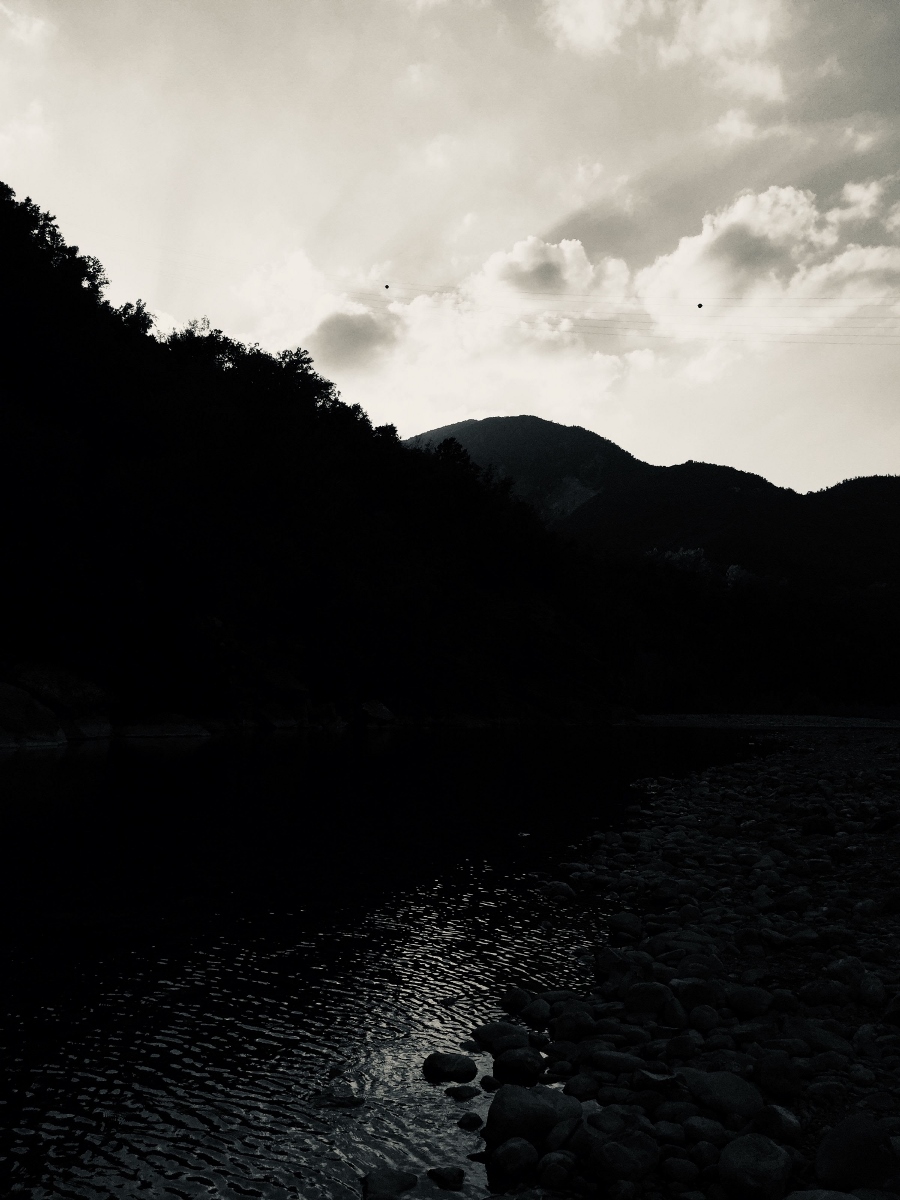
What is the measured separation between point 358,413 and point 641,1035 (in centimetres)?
11640

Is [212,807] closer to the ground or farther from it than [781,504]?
closer to the ground

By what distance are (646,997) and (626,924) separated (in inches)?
144

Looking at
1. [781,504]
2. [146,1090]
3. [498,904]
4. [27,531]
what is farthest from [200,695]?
[781,504]

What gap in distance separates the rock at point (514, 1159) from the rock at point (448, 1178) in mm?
306

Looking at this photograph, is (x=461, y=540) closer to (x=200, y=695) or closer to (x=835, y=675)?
(x=200, y=695)

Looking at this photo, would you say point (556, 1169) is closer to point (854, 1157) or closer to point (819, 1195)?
point (819, 1195)

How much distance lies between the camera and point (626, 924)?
44.3 feet

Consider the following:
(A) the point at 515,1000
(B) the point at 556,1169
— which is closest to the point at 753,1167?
(B) the point at 556,1169

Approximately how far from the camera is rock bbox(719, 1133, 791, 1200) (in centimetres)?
614

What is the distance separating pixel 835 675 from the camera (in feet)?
430

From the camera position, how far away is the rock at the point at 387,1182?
6.18m

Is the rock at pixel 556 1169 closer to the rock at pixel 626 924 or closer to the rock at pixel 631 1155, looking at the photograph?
the rock at pixel 631 1155

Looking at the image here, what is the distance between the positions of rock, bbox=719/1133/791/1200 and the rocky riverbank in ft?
0.05

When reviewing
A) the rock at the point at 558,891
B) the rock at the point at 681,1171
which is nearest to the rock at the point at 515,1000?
the rock at the point at 681,1171
